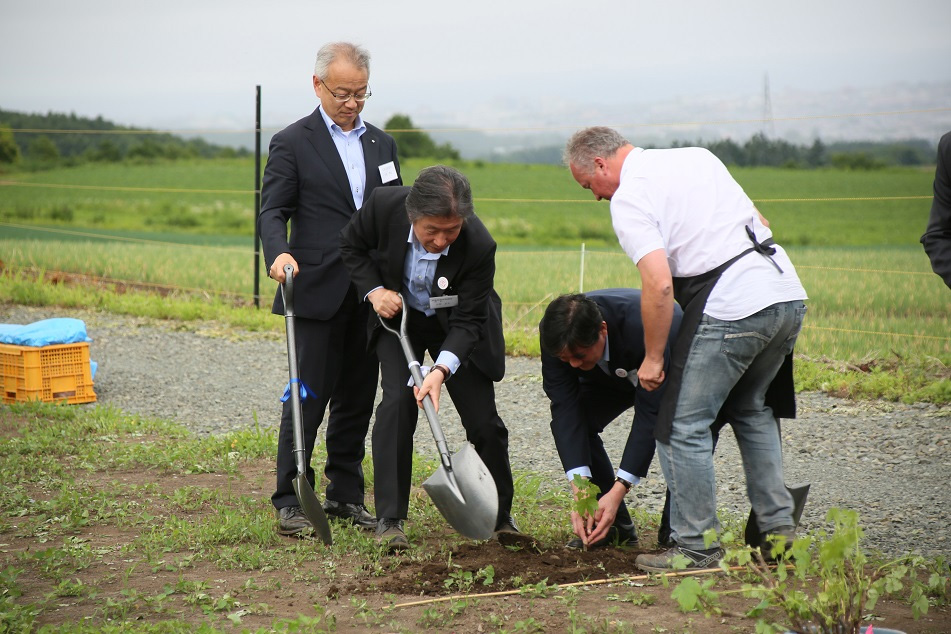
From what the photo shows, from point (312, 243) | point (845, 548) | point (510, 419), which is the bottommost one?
point (510, 419)

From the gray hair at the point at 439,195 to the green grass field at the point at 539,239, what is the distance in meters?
4.80

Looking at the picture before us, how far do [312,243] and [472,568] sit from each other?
1557 millimetres

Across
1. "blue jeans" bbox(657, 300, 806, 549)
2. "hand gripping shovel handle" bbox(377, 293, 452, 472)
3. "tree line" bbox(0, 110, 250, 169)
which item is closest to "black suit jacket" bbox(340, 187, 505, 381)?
"hand gripping shovel handle" bbox(377, 293, 452, 472)

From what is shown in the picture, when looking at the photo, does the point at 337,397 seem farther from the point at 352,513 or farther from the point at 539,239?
the point at 539,239

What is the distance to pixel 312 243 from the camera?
4.29 m

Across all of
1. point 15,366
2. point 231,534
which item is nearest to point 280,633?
point 231,534

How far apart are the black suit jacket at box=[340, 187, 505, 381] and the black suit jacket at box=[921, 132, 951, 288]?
1.70 m

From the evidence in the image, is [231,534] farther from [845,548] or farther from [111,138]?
[111,138]

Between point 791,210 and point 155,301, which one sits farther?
point 791,210

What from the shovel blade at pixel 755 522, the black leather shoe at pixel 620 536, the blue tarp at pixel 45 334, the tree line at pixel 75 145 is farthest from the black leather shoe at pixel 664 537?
the tree line at pixel 75 145

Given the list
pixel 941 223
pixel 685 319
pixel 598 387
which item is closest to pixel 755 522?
pixel 598 387

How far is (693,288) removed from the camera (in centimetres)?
354

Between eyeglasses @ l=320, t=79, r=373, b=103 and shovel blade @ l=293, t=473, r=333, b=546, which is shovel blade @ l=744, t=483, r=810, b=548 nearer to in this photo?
shovel blade @ l=293, t=473, r=333, b=546

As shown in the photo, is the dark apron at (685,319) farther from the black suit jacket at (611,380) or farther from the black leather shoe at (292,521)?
the black leather shoe at (292,521)
